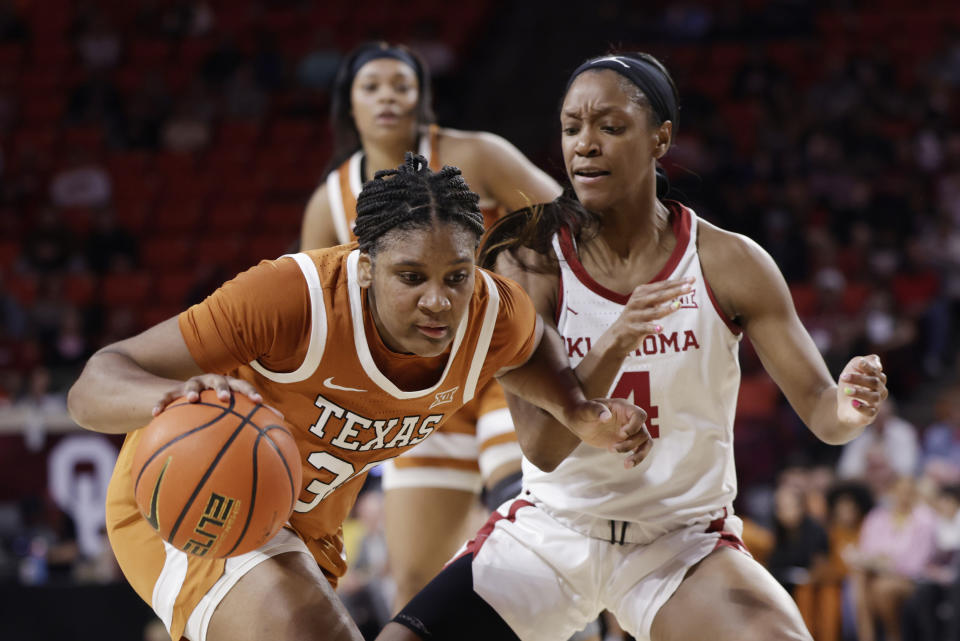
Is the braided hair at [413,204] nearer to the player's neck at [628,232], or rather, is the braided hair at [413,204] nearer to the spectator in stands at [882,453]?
the player's neck at [628,232]

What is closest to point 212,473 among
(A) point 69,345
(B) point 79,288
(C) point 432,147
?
(C) point 432,147

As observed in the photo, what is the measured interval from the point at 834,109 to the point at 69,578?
902cm

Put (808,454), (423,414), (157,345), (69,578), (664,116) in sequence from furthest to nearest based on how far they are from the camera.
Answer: (808,454)
(69,578)
(664,116)
(423,414)
(157,345)

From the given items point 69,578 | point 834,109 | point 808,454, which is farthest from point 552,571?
point 834,109

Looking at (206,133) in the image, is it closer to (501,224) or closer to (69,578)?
(69,578)

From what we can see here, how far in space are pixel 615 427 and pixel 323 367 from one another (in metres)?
0.74

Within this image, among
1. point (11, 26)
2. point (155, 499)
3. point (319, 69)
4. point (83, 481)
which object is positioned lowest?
point (83, 481)

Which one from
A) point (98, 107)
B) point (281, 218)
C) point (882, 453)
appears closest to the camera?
point (882, 453)

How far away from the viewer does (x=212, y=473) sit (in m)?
2.57

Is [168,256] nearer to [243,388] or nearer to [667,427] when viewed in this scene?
[667,427]

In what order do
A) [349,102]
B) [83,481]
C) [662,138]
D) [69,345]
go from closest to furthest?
[662,138]
[349,102]
[83,481]
[69,345]

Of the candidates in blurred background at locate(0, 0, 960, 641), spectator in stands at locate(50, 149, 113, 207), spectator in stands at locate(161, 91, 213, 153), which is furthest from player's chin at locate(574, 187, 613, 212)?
spectator in stands at locate(161, 91, 213, 153)

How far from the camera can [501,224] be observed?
3.56 m

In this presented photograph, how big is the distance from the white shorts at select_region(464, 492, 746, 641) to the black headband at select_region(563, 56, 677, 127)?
1162mm
